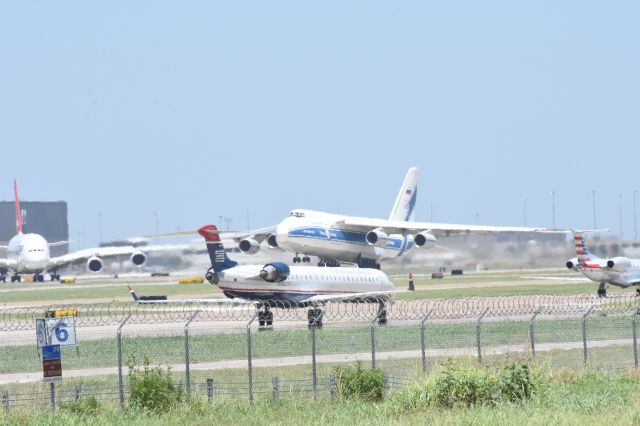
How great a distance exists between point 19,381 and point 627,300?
33395 millimetres

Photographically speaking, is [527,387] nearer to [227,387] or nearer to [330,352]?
[227,387]

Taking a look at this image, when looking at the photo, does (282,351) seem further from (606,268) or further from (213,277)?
(606,268)

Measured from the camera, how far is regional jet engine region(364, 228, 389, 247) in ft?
246

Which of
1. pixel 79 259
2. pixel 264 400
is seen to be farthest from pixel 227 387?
pixel 79 259

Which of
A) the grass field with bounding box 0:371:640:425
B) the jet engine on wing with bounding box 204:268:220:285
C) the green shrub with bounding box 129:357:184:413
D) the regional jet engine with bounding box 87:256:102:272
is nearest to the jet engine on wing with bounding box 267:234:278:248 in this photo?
the regional jet engine with bounding box 87:256:102:272

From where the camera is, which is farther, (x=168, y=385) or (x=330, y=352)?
(x=330, y=352)

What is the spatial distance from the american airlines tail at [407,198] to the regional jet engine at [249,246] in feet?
56.4

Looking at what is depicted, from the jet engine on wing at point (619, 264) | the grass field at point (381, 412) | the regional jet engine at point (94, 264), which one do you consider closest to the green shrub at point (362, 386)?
the grass field at point (381, 412)

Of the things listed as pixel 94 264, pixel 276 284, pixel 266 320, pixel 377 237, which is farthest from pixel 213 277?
pixel 94 264

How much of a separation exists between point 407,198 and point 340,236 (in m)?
16.5

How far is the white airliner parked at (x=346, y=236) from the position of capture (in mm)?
72375

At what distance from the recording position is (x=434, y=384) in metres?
20.7

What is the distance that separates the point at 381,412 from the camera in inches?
773

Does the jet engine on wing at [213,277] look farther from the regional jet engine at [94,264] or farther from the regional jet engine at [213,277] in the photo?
the regional jet engine at [94,264]
